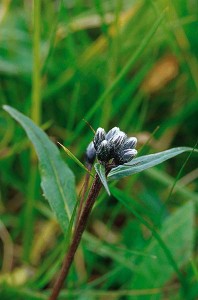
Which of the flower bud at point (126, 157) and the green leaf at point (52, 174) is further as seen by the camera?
the green leaf at point (52, 174)

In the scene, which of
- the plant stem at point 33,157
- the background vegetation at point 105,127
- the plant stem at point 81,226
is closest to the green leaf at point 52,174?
the plant stem at point 81,226

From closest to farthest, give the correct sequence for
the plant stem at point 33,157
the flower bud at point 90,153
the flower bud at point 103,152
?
the flower bud at point 103,152 → the flower bud at point 90,153 → the plant stem at point 33,157

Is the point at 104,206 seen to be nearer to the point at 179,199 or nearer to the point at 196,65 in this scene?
the point at 179,199

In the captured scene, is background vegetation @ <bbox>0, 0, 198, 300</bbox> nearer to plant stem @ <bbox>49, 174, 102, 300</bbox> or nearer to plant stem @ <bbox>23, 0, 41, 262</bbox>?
plant stem @ <bbox>23, 0, 41, 262</bbox>

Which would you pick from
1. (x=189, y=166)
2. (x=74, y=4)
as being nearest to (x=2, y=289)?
(x=189, y=166)

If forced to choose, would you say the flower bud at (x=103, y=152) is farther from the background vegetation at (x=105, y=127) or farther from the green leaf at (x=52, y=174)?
the background vegetation at (x=105, y=127)

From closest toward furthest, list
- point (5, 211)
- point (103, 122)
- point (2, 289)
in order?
1. point (2, 289)
2. point (103, 122)
3. point (5, 211)

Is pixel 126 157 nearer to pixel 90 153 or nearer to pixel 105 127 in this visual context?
pixel 90 153
